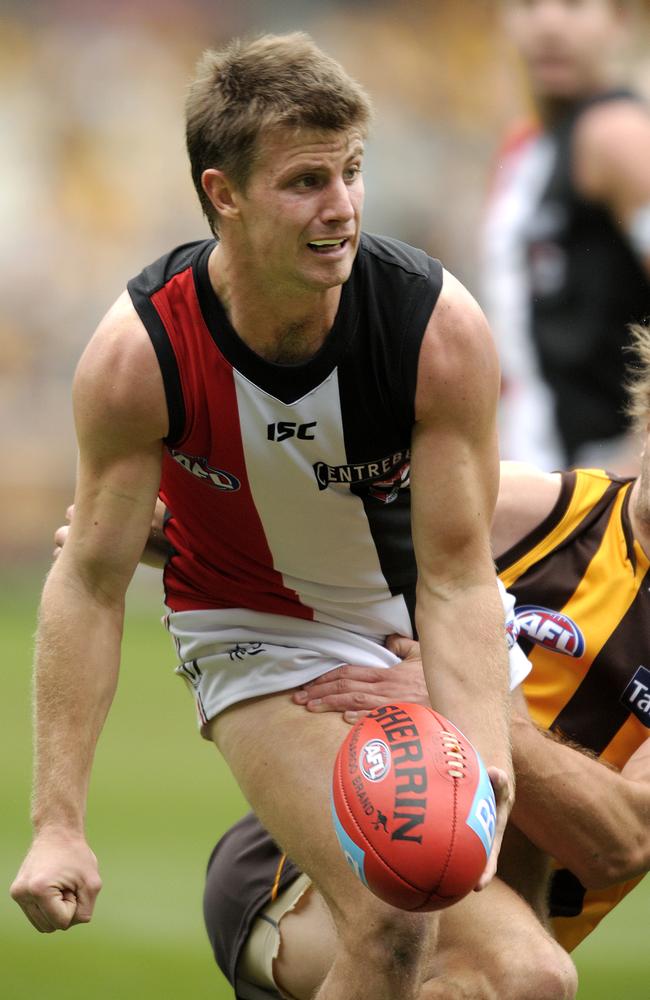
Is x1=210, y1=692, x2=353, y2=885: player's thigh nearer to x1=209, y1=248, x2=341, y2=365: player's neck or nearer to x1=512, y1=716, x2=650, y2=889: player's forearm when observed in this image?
x1=512, y1=716, x2=650, y2=889: player's forearm

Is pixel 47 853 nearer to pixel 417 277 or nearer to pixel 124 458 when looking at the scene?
pixel 124 458

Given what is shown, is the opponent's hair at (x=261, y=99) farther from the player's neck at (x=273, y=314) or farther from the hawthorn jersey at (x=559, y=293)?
the hawthorn jersey at (x=559, y=293)

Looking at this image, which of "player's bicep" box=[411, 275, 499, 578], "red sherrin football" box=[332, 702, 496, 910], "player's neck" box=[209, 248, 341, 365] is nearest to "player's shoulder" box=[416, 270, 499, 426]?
"player's bicep" box=[411, 275, 499, 578]

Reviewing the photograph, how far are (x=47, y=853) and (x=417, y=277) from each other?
1563 millimetres

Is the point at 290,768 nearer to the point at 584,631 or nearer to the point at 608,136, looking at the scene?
the point at 584,631

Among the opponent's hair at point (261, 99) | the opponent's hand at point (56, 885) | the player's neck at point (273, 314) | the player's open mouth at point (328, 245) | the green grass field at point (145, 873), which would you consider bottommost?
the green grass field at point (145, 873)

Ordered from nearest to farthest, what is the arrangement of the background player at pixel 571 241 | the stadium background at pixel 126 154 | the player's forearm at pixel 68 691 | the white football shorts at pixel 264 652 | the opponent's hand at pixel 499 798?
the opponent's hand at pixel 499 798, the player's forearm at pixel 68 691, the white football shorts at pixel 264 652, the background player at pixel 571 241, the stadium background at pixel 126 154

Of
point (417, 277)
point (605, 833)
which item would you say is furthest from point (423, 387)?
point (605, 833)

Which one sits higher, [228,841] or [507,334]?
[507,334]

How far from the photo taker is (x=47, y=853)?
3.68m

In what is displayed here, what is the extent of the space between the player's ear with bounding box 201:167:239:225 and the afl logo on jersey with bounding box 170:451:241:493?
1.95 ft

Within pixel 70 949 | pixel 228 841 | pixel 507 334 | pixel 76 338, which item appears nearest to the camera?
pixel 228 841

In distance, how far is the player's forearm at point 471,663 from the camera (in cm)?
371

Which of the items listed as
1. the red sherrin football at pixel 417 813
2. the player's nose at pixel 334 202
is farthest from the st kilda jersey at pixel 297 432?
the red sherrin football at pixel 417 813
